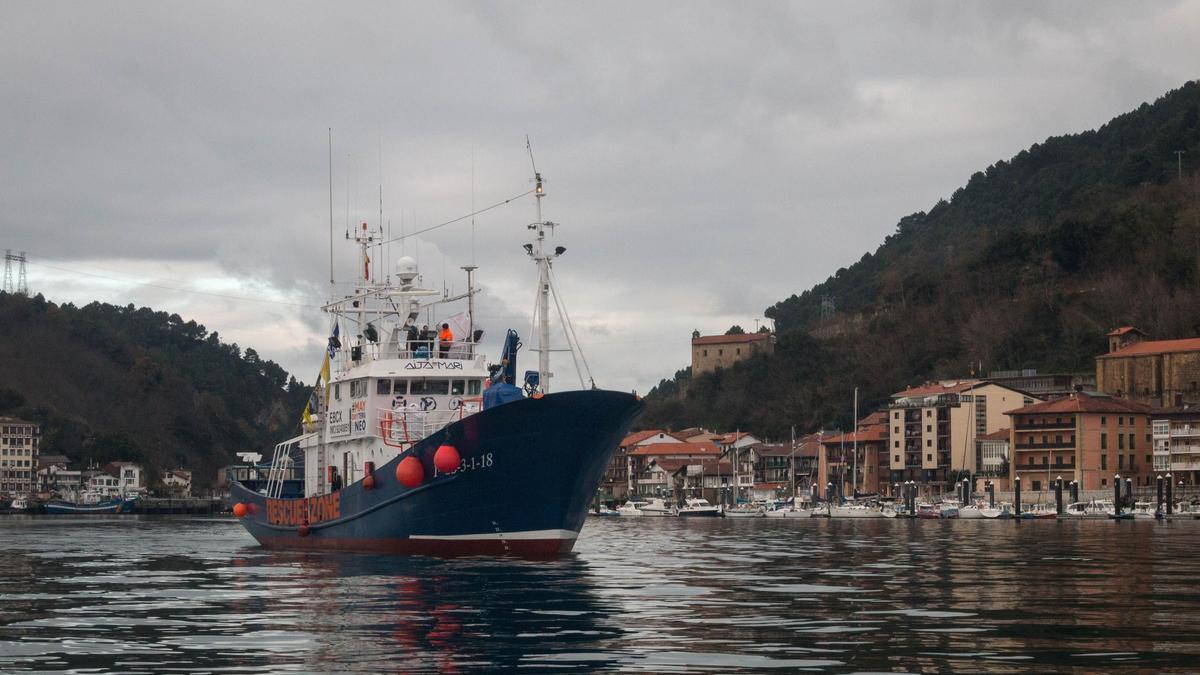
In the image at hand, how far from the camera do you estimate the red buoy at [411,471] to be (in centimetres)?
3916

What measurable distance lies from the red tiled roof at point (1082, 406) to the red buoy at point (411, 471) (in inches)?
3773

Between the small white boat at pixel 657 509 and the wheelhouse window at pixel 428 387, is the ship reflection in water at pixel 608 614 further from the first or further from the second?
the small white boat at pixel 657 509

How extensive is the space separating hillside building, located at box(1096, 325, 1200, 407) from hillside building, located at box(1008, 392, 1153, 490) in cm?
805

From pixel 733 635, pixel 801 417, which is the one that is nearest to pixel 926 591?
pixel 733 635

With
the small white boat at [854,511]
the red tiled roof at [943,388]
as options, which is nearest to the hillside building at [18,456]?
the red tiled roof at [943,388]

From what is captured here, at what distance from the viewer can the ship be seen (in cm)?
3812

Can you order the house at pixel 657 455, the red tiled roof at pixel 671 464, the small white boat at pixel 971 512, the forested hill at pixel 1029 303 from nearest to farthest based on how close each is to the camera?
1. the small white boat at pixel 971 512
2. the forested hill at pixel 1029 303
3. the red tiled roof at pixel 671 464
4. the house at pixel 657 455

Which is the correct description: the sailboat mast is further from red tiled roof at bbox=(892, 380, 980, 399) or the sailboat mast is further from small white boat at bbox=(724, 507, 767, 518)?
small white boat at bbox=(724, 507, 767, 518)

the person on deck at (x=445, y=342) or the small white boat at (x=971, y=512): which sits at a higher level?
the person on deck at (x=445, y=342)

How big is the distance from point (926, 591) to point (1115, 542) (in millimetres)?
30037

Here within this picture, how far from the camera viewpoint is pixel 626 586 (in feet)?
99.7

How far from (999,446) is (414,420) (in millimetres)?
98868

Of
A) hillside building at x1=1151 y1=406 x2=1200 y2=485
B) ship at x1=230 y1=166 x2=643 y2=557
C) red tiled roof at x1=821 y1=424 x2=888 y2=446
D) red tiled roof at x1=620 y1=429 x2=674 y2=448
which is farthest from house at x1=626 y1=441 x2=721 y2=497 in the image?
ship at x1=230 y1=166 x2=643 y2=557

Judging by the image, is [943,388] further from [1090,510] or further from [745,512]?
[1090,510]
